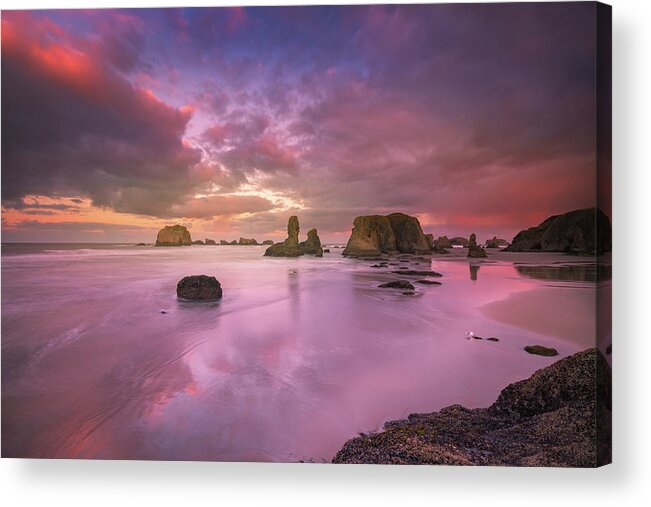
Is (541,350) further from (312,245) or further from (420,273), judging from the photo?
(312,245)

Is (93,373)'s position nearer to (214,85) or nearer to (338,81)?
(214,85)

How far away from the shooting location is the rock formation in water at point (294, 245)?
270 cm

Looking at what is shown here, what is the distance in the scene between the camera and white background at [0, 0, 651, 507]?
6.97 ft

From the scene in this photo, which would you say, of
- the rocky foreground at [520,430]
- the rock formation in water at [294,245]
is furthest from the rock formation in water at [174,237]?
the rocky foreground at [520,430]

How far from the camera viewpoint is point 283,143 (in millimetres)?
2666

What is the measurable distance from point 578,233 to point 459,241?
90 cm

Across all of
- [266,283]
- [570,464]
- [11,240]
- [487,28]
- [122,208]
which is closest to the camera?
[570,464]

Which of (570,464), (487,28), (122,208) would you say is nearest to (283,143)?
(122,208)

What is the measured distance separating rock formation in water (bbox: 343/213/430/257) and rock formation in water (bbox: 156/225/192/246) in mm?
1644

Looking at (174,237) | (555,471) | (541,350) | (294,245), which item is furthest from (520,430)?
(174,237)

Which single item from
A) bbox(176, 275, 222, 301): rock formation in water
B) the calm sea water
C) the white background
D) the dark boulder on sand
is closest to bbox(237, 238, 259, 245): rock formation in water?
the calm sea water

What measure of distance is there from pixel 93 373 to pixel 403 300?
2.99 m

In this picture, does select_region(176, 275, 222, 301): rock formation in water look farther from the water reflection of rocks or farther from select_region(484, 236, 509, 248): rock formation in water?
the water reflection of rocks

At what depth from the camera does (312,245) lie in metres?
2.84
